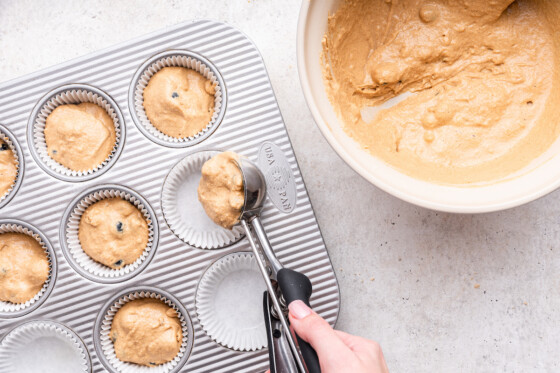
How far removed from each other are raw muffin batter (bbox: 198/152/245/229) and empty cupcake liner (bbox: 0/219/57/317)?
0.67 metres

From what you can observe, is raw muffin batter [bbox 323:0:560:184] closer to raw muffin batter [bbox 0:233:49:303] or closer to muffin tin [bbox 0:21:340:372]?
muffin tin [bbox 0:21:340:372]

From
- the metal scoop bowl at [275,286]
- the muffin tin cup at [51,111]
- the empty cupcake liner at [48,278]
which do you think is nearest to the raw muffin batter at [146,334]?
the empty cupcake liner at [48,278]

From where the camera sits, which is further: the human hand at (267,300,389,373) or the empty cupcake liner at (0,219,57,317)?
the empty cupcake liner at (0,219,57,317)

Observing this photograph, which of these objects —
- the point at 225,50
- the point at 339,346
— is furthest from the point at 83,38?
the point at 339,346

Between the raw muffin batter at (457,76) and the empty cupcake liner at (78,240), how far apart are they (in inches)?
34.1

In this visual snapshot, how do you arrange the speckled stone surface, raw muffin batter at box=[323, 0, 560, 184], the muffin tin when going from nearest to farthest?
1. raw muffin batter at box=[323, 0, 560, 184]
2. the muffin tin
3. the speckled stone surface

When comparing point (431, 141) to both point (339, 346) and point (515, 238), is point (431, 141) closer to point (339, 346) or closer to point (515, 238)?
point (515, 238)

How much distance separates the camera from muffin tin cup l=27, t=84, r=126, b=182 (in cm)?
172

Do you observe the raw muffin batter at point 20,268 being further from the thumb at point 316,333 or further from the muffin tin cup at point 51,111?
the thumb at point 316,333

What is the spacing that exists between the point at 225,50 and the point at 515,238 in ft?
4.73

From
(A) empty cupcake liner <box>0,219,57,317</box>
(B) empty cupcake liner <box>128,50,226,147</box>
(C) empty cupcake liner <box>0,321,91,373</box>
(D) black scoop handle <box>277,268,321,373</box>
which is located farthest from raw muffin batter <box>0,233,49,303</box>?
(D) black scoop handle <box>277,268,321,373</box>

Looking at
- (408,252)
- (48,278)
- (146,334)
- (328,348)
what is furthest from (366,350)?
(48,278)

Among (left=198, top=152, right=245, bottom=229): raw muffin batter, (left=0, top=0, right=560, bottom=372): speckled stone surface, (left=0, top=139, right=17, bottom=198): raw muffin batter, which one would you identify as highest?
(left=0, top=139, right=17, bottom=198): raw muffin batter

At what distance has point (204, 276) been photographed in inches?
68.1
